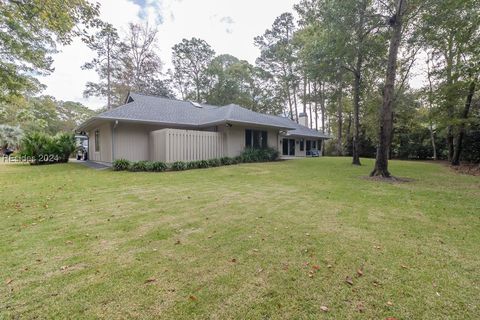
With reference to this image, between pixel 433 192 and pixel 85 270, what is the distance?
7976 mm

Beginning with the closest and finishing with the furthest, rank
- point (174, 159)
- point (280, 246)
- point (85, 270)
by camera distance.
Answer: point (85, 270) → point (280, 246) → point (174, 159)

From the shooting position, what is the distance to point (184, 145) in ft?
38.8

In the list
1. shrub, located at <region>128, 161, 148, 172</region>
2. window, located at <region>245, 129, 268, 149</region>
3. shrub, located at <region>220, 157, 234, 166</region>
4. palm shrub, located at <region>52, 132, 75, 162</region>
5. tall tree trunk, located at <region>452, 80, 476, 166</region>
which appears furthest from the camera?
window, located at <region>245, 129, 268, 149</region>

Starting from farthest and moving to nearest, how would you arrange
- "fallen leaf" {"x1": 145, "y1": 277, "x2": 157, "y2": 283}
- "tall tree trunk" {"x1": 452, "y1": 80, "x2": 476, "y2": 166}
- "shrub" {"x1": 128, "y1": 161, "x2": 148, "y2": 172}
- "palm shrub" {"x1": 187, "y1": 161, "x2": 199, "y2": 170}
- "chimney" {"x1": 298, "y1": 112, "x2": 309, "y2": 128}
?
"chimney" {"x1": 298, "y1": 112, "x2": 309, "y2": 128}
"tall tree trunk" {"x1": 452, "y1": 80, "x2": 476, "y2": 166}
"palm shrub" {"x1": 187, "y1": 161, "x2": 199, "y2": 170}
"shrub" {"x1": 128, "y1": 161, "x2": 148, "y2": 172}
"fallen leaf" {"x1": 145, "y1": 277, "x2": 157, "y2": 283}

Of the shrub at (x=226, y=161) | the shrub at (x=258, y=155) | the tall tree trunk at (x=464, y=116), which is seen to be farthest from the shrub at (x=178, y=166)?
the tall tree trunk at (x=464, y=116)

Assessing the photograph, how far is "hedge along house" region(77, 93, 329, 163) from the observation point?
11648 millimetres

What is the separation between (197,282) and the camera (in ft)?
6.93

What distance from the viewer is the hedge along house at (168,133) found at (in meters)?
11.6

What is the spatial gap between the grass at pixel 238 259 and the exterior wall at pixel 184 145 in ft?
21.5

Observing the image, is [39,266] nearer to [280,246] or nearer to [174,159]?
[280,246]

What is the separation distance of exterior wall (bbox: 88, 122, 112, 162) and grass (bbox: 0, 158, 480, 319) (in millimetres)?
7974

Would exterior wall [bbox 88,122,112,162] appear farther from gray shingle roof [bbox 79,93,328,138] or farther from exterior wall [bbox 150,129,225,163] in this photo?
exterior wall [bbox 150,129,225,163]

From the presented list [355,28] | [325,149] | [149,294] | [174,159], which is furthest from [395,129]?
[149,294]

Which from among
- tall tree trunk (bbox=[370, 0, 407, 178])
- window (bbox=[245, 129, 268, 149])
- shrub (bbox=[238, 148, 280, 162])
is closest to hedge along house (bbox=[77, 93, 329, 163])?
window (bbox=[245, 129, 268, 149])
